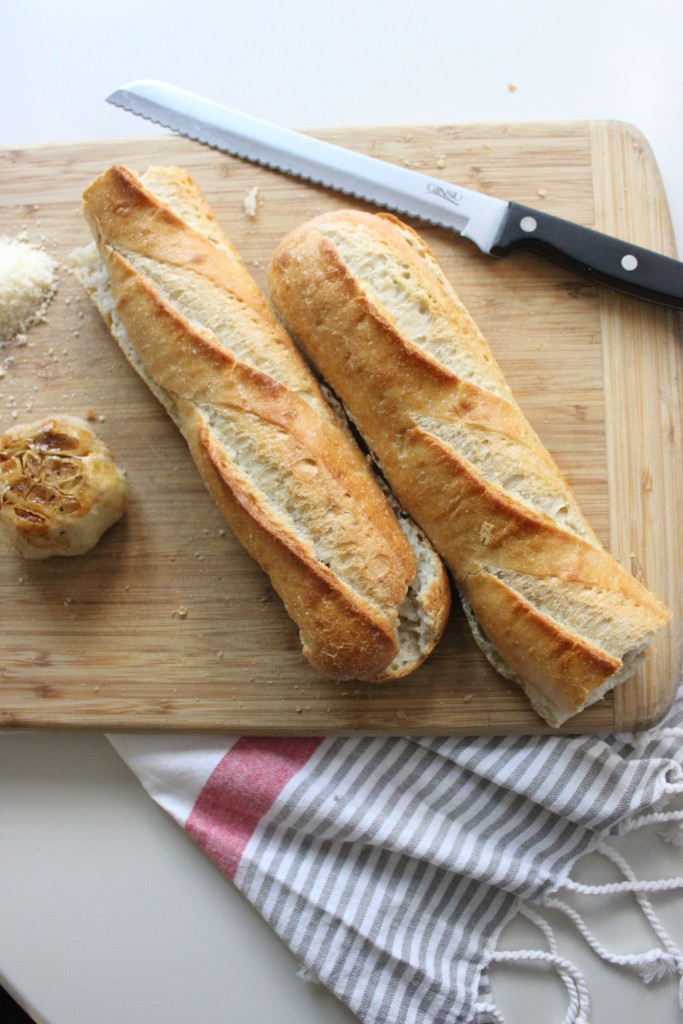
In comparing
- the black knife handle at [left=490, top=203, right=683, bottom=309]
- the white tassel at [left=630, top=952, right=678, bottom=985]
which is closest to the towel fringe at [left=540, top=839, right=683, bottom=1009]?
the white tassel at [left=630, top=952, right=678, bottom=985]

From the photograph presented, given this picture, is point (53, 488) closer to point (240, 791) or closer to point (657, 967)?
point (240, 791)

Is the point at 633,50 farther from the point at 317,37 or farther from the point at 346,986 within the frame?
the point at 346,986

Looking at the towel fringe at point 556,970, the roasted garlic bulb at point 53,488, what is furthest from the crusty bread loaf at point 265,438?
the towel fringe at point 556,970

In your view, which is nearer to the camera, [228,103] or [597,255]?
[597,255]

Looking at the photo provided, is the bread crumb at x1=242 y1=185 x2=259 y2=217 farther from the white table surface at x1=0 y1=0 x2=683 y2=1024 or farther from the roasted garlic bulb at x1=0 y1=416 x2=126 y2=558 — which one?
the roasted garlic bulb at x1=0 y1=416 x2=126 y2=558

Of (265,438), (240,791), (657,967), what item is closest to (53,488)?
(265,438)

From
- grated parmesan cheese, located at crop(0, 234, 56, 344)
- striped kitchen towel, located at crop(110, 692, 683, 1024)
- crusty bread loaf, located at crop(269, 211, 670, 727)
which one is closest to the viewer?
crusty bread loaf, located at crop(269, 211, 670, 727)
